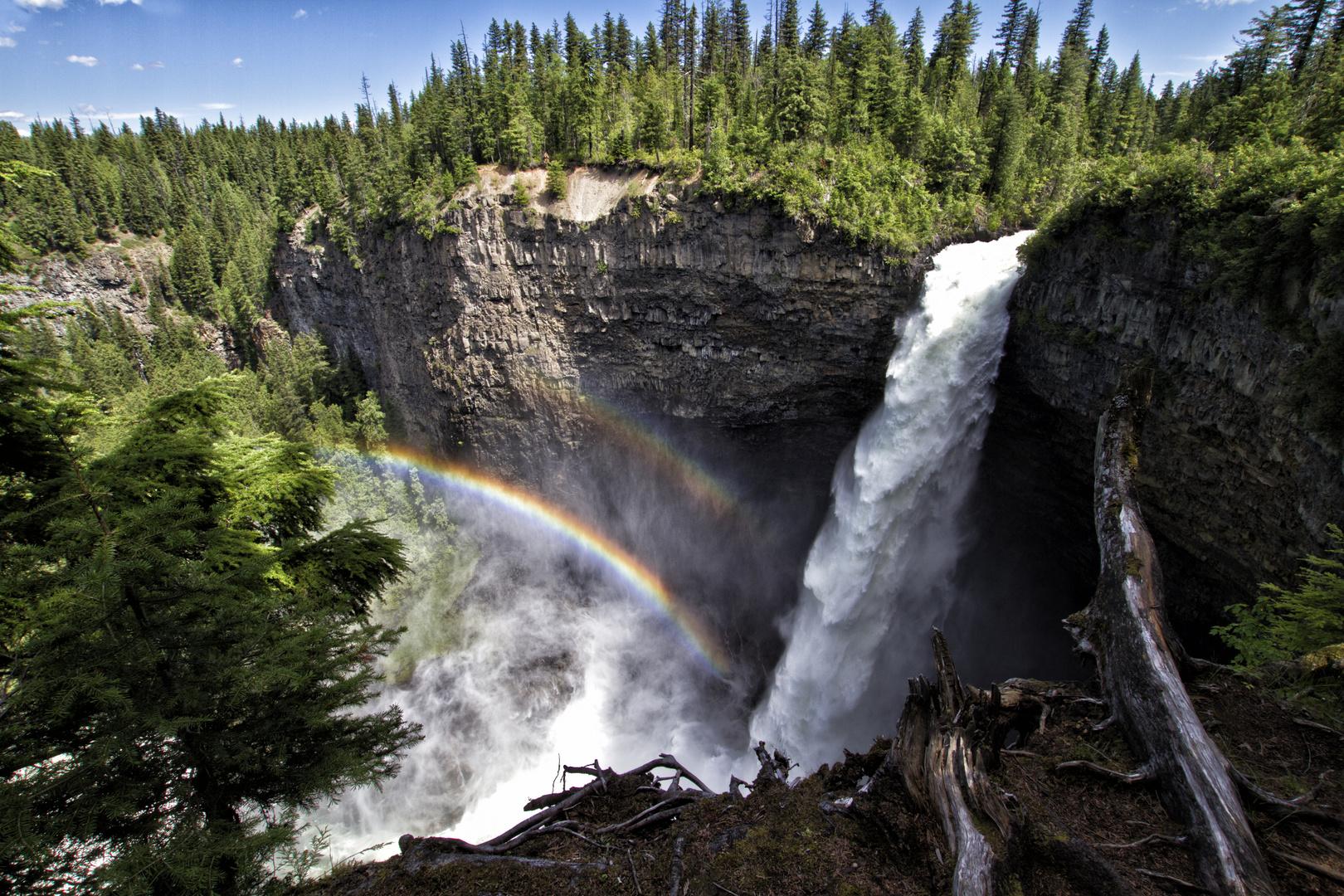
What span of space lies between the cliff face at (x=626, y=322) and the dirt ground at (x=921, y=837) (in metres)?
18.4

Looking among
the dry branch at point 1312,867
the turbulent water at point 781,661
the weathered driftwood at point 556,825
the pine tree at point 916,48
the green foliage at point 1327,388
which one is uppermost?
the pine tree at point 916,48

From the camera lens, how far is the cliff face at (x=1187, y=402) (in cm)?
1079

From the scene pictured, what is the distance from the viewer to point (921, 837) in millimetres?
4320

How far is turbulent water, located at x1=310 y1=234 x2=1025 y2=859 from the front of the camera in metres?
19.8

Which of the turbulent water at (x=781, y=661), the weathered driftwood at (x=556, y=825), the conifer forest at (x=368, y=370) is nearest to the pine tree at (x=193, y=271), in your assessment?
the conifer forest at (x=368, y=370)

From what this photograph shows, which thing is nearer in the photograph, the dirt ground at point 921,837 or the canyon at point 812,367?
the dirt ground at point 921,837

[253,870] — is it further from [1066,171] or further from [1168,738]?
[1066,171]

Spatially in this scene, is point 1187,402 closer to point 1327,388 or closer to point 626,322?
point 1327,388

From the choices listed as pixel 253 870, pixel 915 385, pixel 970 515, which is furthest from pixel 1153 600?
pixel 970 515

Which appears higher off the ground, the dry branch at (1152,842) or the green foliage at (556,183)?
the green foliage at (556,183)

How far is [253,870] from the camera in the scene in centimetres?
422

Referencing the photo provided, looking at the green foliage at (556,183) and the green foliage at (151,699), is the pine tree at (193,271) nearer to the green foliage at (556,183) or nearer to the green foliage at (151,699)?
the green foliage at (556,183)

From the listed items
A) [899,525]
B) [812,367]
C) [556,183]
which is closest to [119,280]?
[556,183]

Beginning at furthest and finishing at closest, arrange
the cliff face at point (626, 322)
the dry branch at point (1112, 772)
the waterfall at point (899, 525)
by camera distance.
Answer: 1. the cliff face at point (626, 322)
2. the waterfall at point (899, 525)
3. the dry branch at point (1112, 772)
